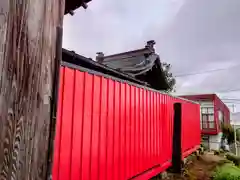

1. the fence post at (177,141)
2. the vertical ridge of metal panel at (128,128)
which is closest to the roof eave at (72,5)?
the vertical ridge of metal panel at (128,128)

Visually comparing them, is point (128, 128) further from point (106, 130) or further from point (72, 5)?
point (72, 5)

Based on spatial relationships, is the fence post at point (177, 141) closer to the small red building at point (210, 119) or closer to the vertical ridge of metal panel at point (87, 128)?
the vertical ridge of metal panel at point (87, 128)

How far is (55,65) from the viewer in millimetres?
1147

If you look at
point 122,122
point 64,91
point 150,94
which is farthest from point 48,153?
point 150,94

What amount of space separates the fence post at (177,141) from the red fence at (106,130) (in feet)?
2.56

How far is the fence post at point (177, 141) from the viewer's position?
22.4 ft

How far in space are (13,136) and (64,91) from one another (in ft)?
6.43

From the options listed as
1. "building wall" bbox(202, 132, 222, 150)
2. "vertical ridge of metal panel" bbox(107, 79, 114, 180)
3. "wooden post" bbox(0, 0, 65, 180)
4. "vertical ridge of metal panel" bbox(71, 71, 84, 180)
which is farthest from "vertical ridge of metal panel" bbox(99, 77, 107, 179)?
"building wall" bbox(202, 132, 222, 150)

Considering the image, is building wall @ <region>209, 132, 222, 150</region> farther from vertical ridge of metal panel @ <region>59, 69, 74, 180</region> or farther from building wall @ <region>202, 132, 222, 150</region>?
vertical ridge of metal panel @ <region>59, 69, 74, 180</region>

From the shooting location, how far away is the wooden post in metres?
0.93

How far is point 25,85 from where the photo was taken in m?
0.99

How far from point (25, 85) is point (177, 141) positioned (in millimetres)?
6629

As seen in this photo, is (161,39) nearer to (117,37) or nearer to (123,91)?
(117,37)

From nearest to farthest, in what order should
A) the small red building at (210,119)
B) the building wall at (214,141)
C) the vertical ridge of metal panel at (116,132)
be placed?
1. the vertical ridge of metal panel at (116,132)
2. the building wall at (214,141)
3. the small red building at (210,119)
